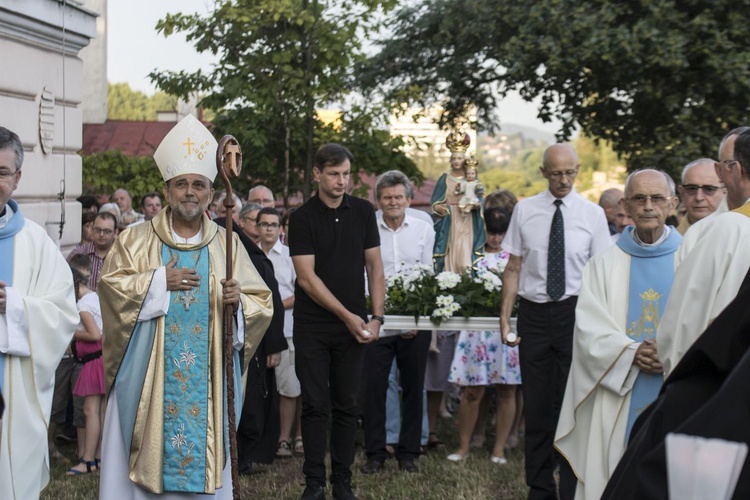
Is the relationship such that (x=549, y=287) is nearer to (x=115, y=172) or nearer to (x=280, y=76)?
(x=280, y=76)

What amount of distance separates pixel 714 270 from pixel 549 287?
2773 mm

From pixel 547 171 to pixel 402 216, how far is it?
196 centimetres

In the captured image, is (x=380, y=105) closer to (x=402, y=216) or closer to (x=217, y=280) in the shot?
(x=402, y=216)

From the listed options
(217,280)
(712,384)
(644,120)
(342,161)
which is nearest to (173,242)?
(217,280)

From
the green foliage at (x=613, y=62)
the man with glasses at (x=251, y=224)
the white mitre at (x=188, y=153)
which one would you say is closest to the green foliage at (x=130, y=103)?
the green foliage at (x=613, y=62)

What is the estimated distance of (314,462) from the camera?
746 cm

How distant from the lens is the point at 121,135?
4388 centimetres

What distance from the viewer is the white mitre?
21.2 ft

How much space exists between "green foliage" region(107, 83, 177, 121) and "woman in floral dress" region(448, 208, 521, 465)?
3020 inches

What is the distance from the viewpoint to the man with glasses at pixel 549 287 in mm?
7434

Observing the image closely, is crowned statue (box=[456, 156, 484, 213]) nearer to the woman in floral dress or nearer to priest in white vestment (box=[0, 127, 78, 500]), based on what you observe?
the woman in floral dress

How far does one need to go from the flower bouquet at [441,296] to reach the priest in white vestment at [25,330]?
3354 millimetres

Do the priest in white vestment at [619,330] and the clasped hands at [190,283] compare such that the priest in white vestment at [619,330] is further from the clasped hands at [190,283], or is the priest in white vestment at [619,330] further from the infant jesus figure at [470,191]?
the infant jesus figure at [470,191]

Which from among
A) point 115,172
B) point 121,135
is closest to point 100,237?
point 115,172
